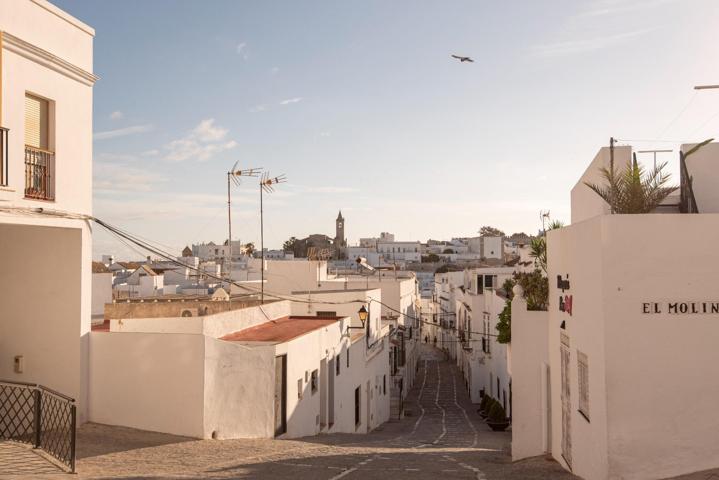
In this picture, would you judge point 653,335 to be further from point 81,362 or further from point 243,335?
point 243,335

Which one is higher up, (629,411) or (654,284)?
(654,284)

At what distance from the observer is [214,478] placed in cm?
945

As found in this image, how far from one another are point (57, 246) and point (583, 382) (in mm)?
10039

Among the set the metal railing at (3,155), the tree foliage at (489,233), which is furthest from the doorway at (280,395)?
the tree foliage at (489,233)

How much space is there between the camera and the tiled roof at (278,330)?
18.0 meters

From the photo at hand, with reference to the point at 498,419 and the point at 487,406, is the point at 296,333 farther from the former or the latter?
the point at 487,406

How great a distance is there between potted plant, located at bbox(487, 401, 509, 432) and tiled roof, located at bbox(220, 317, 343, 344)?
9725 millimetres

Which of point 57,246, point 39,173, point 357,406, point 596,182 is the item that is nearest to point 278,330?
point 357,406

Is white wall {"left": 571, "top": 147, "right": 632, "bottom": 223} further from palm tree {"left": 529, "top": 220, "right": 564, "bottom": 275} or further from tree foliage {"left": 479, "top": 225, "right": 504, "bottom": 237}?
tree foliage {"left": 479, "top": 225, "right": 504, "bottom": 237}

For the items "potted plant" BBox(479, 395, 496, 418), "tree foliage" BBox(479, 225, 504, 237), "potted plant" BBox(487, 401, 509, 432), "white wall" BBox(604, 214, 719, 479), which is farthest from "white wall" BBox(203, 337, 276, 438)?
"tree foliage" BBox(479, 225, 504, 237)

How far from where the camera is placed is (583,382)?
9914mm

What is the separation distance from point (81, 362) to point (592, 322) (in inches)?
373

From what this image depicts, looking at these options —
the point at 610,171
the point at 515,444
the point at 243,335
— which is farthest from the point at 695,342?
the point at 243,335

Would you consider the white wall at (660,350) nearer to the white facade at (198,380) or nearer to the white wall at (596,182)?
the white wall at (596,182)
